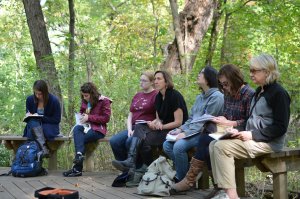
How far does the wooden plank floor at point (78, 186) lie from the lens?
4.85m

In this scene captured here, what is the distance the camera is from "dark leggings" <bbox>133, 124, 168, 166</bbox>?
5.45m

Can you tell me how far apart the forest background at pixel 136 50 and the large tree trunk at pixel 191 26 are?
0.07ft

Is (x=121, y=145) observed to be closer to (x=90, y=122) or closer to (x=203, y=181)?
(x=90, y=122)

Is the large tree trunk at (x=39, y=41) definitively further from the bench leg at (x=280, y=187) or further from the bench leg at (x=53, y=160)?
the bench leg at (x=280, y=187)

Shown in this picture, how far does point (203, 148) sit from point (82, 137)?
7.63 ft

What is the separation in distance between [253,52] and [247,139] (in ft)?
31.5

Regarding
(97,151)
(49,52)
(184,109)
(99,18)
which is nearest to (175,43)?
(49,52)

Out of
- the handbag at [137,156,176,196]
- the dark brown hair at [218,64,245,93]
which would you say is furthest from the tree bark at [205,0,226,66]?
the dark brown hair at [218,64,245,93]

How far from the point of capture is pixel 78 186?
18.0 feet

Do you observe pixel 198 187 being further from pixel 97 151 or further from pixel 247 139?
pixel 97 151

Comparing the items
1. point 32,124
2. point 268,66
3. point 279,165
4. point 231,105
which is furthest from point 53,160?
point 268,66

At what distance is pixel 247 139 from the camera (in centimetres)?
402

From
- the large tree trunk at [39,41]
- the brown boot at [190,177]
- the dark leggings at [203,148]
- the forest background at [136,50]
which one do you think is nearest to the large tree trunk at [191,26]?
the forest background at [136,50]

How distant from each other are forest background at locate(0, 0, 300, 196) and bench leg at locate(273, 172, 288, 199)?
82.4 inches
